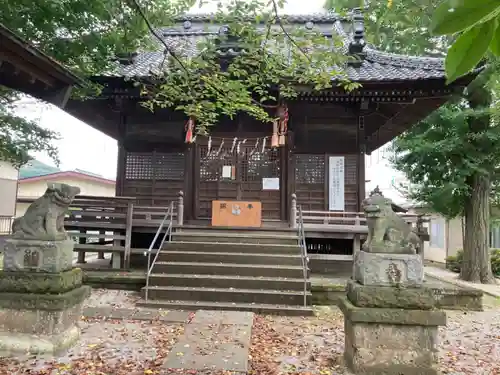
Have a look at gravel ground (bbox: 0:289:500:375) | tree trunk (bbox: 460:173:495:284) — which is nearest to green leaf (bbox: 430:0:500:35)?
gravel ground (bbox: 0:289:500:375)

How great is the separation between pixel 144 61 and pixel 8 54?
7.03m

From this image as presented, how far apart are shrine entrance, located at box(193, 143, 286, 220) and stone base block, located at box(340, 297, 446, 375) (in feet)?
19.8

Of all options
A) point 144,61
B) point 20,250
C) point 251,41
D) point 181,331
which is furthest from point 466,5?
point 144,61

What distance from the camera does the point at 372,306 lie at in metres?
3.75

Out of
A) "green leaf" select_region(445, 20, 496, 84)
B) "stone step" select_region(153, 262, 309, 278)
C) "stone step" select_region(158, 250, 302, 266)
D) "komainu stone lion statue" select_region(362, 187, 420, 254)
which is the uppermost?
"green leaf" select_region(445, 20, 496, 84)

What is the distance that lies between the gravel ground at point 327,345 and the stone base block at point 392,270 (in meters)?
1.10

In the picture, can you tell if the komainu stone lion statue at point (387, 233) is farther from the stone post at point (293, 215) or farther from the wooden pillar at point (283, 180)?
the wooden pillar at point (283, 180)

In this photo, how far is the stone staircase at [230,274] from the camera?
21.2 ft

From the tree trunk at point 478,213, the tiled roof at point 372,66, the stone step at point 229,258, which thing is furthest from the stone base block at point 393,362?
the tree trunk at point 478,213

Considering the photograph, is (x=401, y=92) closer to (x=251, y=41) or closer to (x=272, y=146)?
(x=272, y=146)

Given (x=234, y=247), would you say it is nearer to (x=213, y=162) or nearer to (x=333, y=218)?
(x=333, y=218)

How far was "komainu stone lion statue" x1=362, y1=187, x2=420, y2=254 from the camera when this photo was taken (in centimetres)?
388

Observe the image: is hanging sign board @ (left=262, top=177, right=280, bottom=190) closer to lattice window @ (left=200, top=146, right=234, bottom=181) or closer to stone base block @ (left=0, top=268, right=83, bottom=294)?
lattice window @ (left=200, top=146, right=234, bottom=181)

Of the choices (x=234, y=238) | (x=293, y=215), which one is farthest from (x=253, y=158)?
(x=234, y=238)
